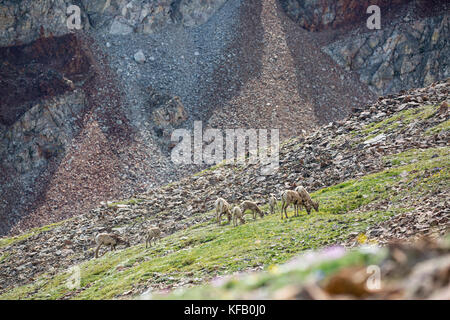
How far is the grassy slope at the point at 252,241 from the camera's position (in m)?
17.3

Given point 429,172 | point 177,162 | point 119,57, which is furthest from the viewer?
point 119,57

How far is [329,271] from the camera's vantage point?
646cm

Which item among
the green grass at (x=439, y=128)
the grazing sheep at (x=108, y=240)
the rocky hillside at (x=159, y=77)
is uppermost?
the rocky hillside at (x=159, y=77)

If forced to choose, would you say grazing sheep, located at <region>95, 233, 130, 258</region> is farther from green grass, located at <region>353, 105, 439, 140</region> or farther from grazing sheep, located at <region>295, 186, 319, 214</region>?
green grass, located at <region>353, 105, 439, 140</region>

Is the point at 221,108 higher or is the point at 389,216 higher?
the point at 221,108

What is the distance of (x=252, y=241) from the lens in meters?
19.7

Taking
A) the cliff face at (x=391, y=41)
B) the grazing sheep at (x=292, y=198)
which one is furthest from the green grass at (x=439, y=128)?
the cliff face at (x=391, y=41)

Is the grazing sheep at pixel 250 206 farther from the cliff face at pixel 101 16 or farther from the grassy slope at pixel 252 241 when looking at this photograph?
the cliff face at pixel 101 16

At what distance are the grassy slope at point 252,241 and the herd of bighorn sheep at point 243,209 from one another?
630 mm

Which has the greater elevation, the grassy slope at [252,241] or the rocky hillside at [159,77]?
the rocky hillside at [159,77]

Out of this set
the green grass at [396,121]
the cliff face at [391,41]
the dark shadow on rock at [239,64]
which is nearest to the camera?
the green grass at [396,121]
